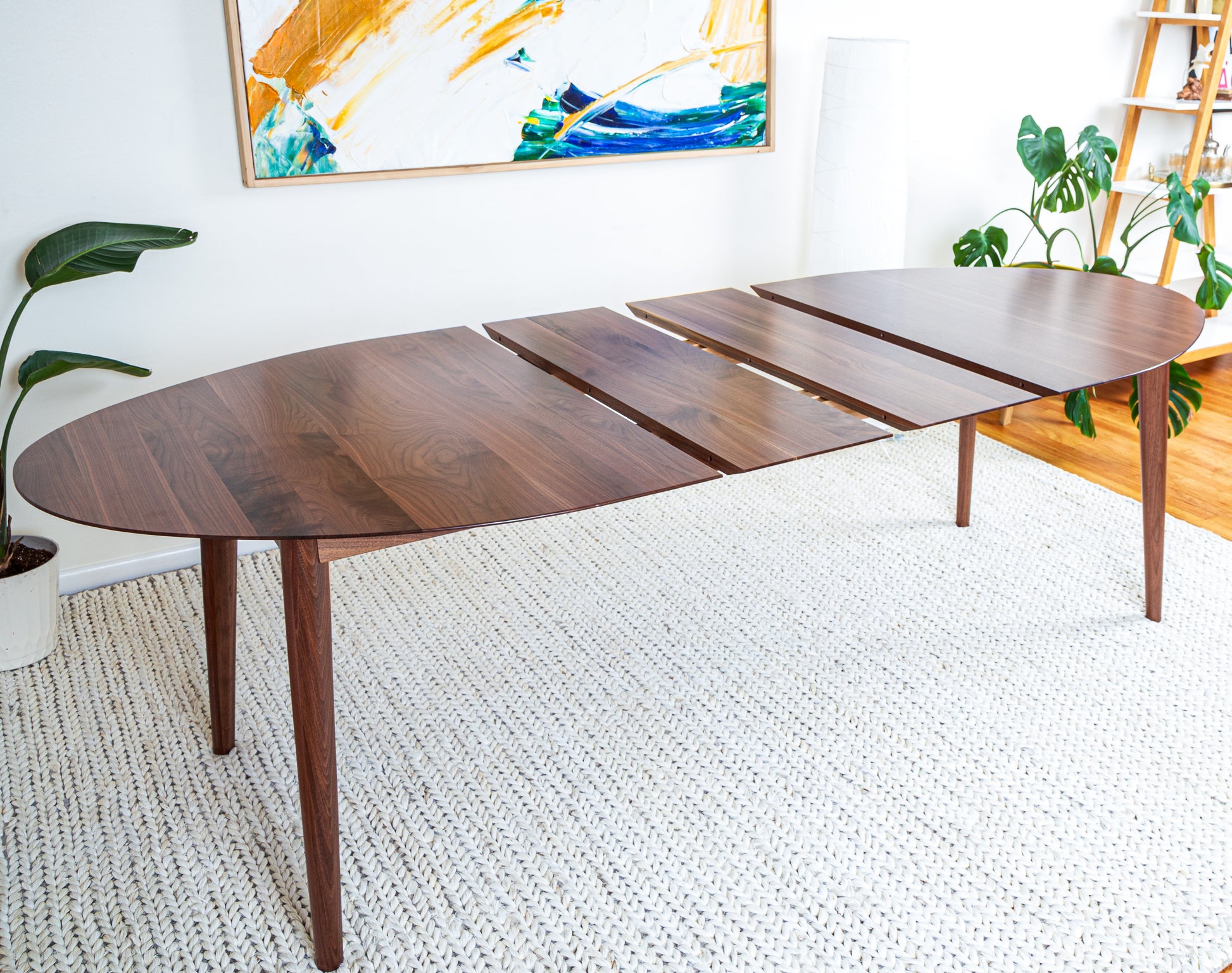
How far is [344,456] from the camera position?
1503 millimetres

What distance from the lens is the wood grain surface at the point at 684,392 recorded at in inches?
61.0

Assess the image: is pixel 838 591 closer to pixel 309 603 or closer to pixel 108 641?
pixel 309 603

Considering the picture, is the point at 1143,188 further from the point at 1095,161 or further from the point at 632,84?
the point at 632,84

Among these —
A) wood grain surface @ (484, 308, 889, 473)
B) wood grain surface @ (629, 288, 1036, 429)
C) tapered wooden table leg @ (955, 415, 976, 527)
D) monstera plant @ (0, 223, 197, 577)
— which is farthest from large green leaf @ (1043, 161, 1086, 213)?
monstera plant @ (0, 223, 197, 577)

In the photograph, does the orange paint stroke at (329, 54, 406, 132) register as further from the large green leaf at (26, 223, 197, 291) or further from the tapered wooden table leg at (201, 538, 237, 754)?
the tapered wooden table leg at (201, 538, 237, 754)

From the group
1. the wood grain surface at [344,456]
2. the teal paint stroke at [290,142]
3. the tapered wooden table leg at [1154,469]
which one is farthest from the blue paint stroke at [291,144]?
the tapered wooden table leg at [1154,469]

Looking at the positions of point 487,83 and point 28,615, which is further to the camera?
point 487,83

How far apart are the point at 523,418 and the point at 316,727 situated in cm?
57

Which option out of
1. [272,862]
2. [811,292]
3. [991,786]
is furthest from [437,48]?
[991,786]

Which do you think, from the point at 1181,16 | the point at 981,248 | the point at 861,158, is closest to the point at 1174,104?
the point at 1181,16

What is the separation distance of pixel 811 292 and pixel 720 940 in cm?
145

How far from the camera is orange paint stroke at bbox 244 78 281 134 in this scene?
7.73ft

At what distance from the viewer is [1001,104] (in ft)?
11.6

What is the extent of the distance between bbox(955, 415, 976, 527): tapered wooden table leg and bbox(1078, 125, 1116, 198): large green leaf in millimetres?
1192
